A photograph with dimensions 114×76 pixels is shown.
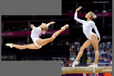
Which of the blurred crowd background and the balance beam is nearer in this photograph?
the balance beam

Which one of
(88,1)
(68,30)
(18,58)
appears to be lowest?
(18,58)

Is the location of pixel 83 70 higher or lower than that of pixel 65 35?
lower

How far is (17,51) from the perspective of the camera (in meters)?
21.0

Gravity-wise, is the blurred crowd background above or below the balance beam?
above

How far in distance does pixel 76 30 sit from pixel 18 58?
3493 mm

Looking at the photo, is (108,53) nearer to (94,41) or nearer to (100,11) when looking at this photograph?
(100,11)

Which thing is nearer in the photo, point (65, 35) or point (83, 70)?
point (83, 70)

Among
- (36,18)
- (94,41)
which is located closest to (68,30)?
(36,18)

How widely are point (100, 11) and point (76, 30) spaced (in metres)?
1.78

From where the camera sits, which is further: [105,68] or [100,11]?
[100,11]

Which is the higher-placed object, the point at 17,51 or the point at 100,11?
the point at 100,11

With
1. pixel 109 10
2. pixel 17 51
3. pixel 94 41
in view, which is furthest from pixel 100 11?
pixel 94 41

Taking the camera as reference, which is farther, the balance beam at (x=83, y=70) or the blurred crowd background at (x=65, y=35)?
the blurred crowd background at (x=65, y=35)

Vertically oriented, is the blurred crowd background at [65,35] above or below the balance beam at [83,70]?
above
